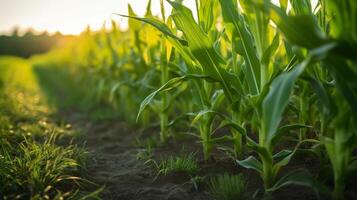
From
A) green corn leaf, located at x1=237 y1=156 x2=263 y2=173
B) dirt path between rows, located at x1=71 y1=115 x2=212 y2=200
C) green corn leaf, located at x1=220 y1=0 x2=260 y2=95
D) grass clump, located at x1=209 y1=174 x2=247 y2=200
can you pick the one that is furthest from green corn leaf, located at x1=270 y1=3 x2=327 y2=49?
dirt path between rows, located at x1=71 y1=115 x2=212 y2=200

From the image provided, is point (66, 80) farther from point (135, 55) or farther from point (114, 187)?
point (114, 187)

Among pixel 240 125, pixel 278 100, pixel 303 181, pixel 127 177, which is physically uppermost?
pixel 278 100

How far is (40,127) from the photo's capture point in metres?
3.68

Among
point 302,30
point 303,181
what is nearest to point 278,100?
point 302,30

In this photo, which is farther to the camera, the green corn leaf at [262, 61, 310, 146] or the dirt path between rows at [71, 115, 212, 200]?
the dirt path between rows at [71, 115, 212, 200]

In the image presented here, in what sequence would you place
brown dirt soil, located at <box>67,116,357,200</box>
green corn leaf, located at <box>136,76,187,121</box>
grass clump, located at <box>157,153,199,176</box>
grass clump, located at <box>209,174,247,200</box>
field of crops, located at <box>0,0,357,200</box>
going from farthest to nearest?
grass clump, located at <box>157,153,199,176</box> < green corn leaf, located at <box>136,76,187,121</box> < brown dirt soil, located at <box>67,116,357,200</box> < grass clump, located at <box>209,174,247,200</box> < field of crops, located at <box>0,0,357,200</box>

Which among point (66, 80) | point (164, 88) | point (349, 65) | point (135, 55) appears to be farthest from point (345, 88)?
point (66, 80)

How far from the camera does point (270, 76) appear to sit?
2.09 metres

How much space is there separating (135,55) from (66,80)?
4.38 m

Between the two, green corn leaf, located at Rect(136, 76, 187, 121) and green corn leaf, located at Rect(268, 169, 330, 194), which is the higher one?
green corn leaf, located at Rect(136, 76, 187, 121)

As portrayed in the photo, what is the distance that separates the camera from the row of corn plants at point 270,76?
1559 millimetres

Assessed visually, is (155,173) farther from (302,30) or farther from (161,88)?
(302,30)

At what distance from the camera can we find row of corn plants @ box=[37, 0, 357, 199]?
156 centimetres

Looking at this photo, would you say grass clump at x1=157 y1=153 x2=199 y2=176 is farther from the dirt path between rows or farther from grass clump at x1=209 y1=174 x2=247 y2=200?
grass clump at x1=209 y1=174 x2=247 y2=200
